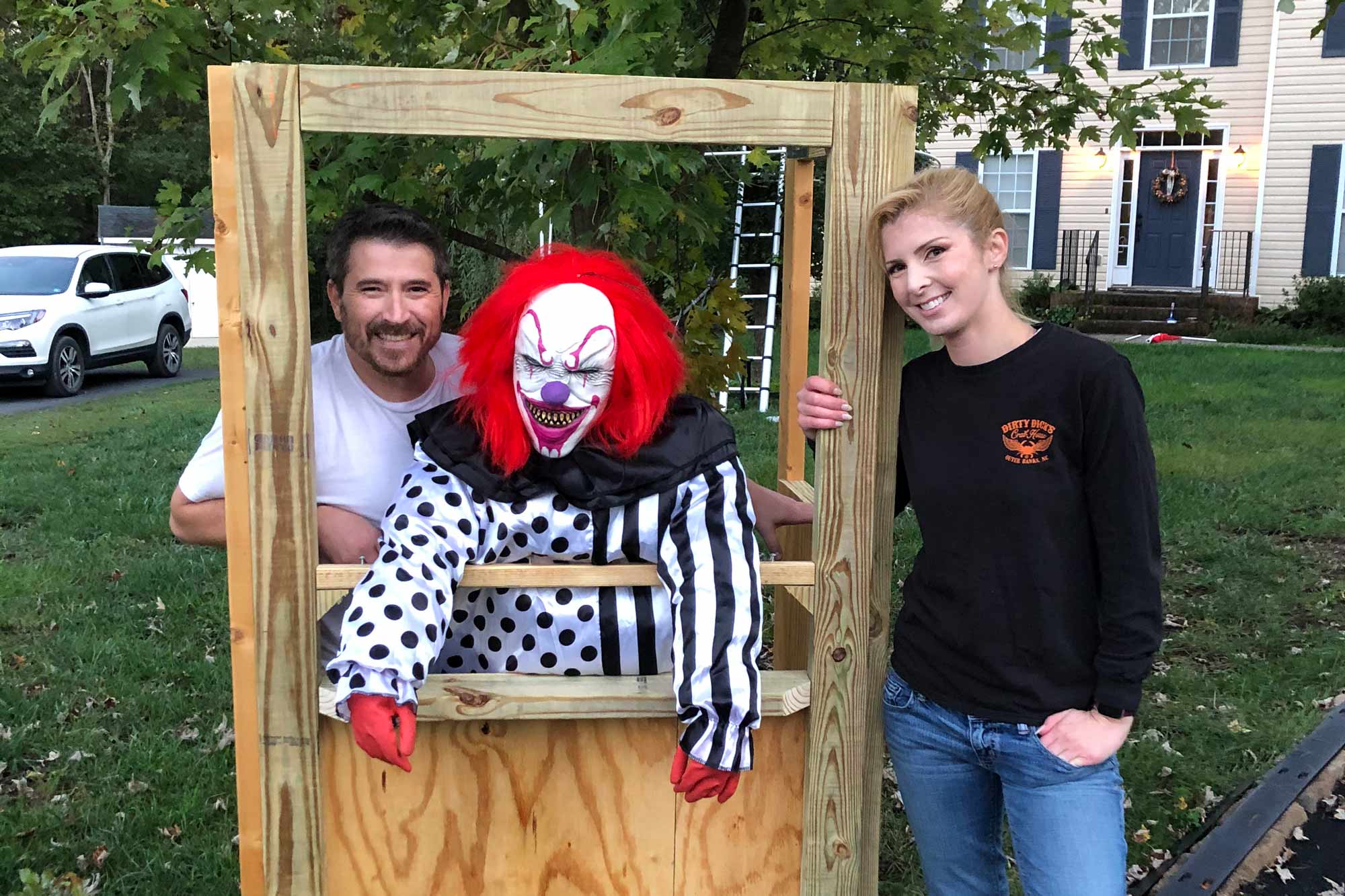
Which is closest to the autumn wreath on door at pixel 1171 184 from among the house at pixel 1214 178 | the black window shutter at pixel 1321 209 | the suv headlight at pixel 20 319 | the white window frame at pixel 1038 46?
the house at pixel 1214 178

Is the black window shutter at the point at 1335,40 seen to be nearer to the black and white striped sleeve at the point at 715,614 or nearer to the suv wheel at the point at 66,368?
the suv wheel at the point at 66,368

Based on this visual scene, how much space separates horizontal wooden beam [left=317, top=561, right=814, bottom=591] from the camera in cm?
199

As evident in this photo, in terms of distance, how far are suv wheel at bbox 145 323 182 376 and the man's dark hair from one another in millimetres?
12631

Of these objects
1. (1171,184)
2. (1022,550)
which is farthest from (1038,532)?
(1171,184)

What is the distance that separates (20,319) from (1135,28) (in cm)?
1424

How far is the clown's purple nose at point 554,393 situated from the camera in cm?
199

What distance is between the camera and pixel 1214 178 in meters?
16.1

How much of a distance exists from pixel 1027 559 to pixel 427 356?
1.27m

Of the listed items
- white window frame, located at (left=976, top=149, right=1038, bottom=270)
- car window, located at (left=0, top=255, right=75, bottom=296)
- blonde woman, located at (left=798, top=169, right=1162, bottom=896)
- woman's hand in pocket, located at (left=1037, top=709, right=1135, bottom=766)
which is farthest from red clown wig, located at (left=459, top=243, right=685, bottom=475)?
white window frame, located at (left=976, top=149, right=1038, bottom=270)

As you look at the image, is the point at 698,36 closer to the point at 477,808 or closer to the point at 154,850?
the point at 477,808

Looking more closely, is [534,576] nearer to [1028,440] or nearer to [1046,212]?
[1028,440]

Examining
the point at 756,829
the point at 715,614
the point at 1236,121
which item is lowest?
the point at 756,829

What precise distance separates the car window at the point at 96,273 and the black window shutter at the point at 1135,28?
13063 mm

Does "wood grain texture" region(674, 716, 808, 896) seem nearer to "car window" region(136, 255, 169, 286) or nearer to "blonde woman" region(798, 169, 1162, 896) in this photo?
"blonde woman" region(798, 169, 1162, 896)
